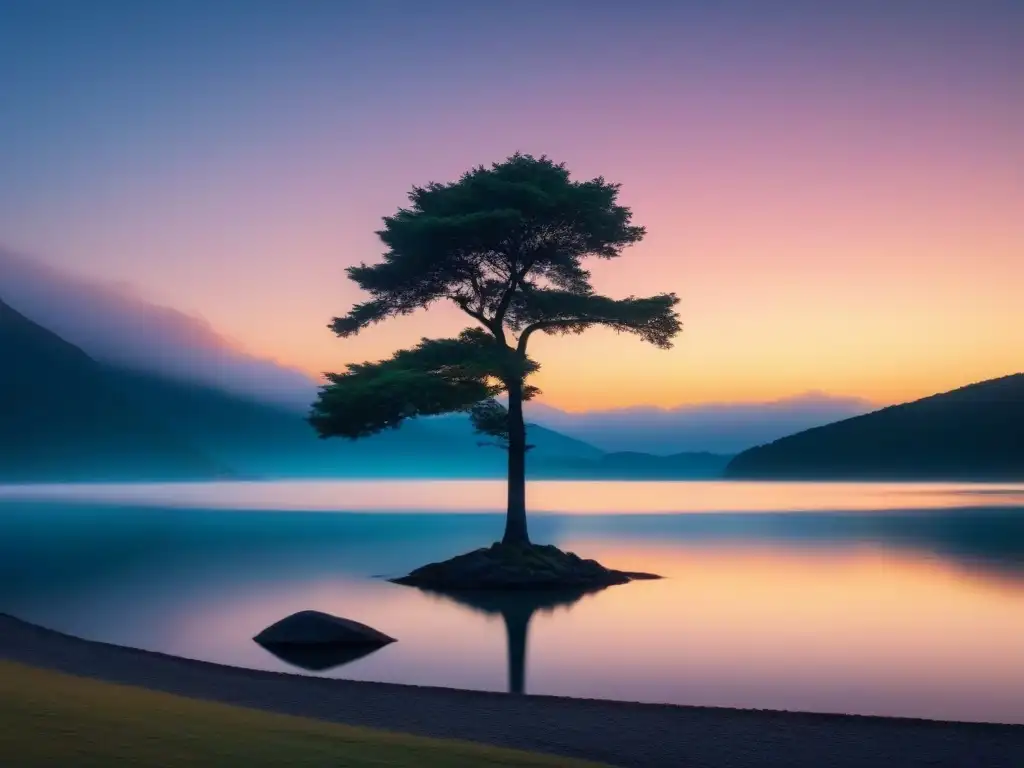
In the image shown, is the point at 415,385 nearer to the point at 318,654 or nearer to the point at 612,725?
the point at 318,654

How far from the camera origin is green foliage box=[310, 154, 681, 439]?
30.9m

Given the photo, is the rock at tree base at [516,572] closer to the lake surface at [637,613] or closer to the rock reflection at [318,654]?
the lake surface at [637,613]

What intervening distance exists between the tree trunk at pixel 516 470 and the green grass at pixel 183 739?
20324 mm

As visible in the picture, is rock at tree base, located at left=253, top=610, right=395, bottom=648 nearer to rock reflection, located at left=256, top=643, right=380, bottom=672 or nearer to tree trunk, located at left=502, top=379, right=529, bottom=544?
rock reflection, located at left=256, top=643, right=380, bottom=672

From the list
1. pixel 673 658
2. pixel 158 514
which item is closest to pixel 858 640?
pixel 673 658

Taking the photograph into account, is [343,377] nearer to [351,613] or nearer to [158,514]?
[351,613]

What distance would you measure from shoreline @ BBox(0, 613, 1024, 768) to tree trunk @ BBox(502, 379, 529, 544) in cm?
1591

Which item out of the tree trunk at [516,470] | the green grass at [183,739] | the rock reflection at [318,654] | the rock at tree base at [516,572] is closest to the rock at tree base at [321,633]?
the rock reflection at [318,654]

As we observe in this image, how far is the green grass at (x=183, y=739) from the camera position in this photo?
9680 mm

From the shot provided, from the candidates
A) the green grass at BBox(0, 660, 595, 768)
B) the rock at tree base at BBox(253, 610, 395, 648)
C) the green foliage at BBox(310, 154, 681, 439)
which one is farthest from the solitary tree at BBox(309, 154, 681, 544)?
the green grass at BBox(0, 660, 595, 768)

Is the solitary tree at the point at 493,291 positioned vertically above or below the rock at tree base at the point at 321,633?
above

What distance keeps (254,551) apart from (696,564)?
25249mm

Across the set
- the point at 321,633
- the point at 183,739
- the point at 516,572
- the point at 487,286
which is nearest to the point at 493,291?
the point at 487,286

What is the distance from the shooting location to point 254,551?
54.5 metres
